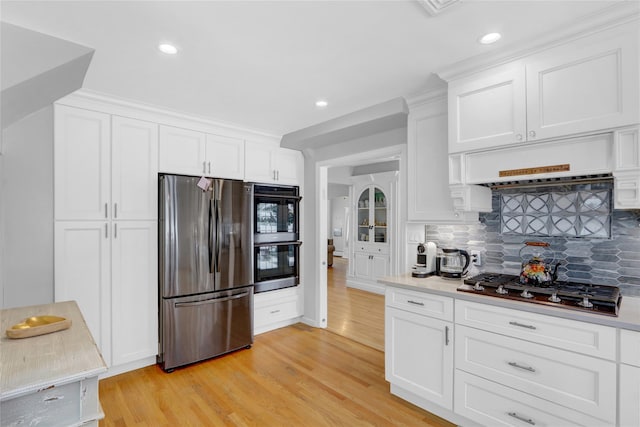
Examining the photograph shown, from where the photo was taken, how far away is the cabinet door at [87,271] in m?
2.50

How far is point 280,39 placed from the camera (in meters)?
1.81

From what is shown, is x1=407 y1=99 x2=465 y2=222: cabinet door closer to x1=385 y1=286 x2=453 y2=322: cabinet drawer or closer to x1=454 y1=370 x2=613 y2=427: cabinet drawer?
x1=385 y1=286 x2=453 y2=322: cabinet drawer

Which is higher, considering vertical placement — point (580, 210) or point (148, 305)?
point (580, 210)

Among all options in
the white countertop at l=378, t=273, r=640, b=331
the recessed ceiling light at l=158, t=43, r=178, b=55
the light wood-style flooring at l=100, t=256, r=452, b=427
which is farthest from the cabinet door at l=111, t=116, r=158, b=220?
the white countertop at l=378, t=273, r=640, b=331

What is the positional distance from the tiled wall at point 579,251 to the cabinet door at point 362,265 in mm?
3592

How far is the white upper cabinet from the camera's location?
1577mm

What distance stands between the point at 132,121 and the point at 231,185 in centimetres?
105

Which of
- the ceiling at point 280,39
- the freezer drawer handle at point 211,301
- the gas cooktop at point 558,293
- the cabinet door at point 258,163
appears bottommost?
the freezer drawer handle at point 211,301

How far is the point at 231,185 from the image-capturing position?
324 cm

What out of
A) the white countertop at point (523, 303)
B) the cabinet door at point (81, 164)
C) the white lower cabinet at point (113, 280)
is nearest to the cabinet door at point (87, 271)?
the white lower cabinet at point (113, 280)

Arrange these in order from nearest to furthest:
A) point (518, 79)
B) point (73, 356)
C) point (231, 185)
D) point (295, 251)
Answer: point (73, 356) → point (518, 79) → point (231, 185) → point (295, 251)

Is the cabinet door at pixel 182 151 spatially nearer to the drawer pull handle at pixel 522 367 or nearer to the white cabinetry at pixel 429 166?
the white cabinetry at pixel 429 166

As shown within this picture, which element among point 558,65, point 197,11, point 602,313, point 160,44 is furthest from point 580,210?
point 160,44

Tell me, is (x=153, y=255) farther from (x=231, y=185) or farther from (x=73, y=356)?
(x=73, y=356)
